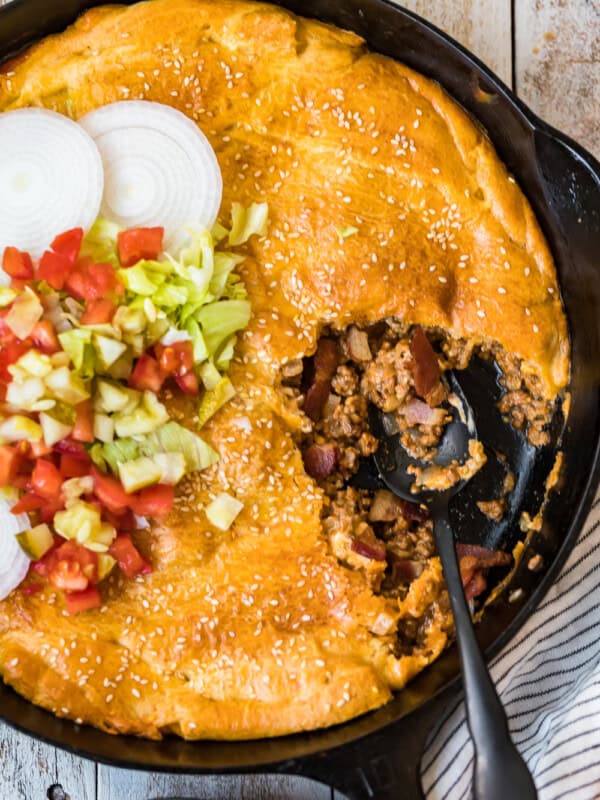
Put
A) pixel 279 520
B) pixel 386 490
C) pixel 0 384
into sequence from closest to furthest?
1. pixel 0 384
2. pixel 279 520
3. pixel 386 490

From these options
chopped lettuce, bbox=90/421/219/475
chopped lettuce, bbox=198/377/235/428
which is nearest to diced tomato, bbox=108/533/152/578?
chopped lettuce, bbox=90/421/219/475

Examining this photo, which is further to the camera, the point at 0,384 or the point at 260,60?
the point at 260,60

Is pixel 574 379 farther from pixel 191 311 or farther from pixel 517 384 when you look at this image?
pixel 191 311

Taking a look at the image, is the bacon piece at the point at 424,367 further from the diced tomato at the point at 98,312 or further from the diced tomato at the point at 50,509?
the diced tomato at the point at 50,509

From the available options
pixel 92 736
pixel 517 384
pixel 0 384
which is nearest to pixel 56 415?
pixel 0 384

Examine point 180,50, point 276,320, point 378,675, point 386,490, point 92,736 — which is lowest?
point 92,736

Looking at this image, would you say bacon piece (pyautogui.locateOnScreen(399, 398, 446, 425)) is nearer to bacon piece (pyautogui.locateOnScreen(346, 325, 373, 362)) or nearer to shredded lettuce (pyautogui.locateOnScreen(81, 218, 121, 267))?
bacon piece (pyautogui.locateOnScreen(346, 325, 373, 362))
